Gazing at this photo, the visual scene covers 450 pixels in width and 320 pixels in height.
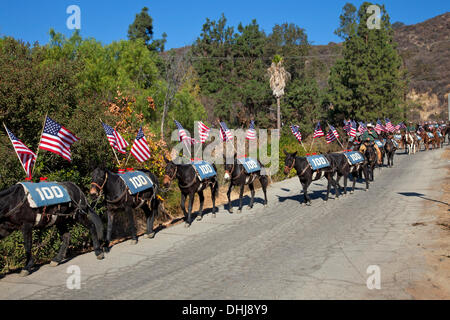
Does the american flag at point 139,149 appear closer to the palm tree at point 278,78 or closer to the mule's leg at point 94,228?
the mule's leg at point 94,228

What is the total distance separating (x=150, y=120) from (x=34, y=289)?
15473 millimetres

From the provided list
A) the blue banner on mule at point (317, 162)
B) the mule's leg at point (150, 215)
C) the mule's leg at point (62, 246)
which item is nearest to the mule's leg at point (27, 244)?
the mule's leg at point (62, 246)

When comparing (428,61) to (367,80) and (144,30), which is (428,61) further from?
(144,30)

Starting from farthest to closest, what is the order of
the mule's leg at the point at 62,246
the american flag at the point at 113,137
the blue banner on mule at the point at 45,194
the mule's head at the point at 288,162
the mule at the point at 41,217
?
the mule's head at the point at 288,162 → the american flag at the point at 113,137 → the mule's leg at the point at 62,246 → the blue banner on mule at the point at 45,194 → the mule at the point at 41,217

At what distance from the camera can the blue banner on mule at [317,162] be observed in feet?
55.0

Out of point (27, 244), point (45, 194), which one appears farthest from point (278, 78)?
point (27, 244)

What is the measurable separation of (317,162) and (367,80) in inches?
1177

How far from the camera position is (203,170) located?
47.8ft

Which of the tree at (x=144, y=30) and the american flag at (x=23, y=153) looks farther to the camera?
the tree at (x=144, y=30)

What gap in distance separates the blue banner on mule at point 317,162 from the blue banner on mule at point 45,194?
10117 millimetres

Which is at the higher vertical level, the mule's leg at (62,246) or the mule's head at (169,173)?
the mule's head at (169,173)

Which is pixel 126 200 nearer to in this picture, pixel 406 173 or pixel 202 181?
pixel 202 181

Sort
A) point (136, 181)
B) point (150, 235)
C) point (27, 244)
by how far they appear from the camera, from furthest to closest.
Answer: point (150, 235) < point (136, 181) < point (27, 244)
